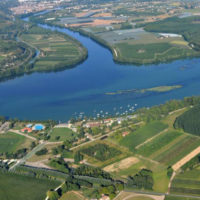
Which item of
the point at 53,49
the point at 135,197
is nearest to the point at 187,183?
the point at 135,197

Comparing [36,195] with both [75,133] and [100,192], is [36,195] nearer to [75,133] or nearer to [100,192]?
[100,192]

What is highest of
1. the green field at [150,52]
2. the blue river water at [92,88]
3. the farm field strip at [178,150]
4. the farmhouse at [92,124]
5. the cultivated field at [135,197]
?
the green field at [150,52]

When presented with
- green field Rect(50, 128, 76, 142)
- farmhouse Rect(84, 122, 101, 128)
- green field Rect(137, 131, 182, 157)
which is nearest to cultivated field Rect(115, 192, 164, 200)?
green field Rect(137, 131, 182, 157)

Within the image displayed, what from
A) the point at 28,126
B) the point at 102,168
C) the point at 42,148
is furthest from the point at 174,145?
the point at 28,126

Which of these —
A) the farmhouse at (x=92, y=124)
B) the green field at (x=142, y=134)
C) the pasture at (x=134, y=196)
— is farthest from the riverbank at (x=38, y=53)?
the pasture at (x=134, y=196)

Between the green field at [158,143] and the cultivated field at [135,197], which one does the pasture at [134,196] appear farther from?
the green field at [158,143]

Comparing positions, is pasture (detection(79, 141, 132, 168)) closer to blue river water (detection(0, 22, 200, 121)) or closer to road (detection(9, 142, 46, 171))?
road (detection(9, 142, 46, 171))
